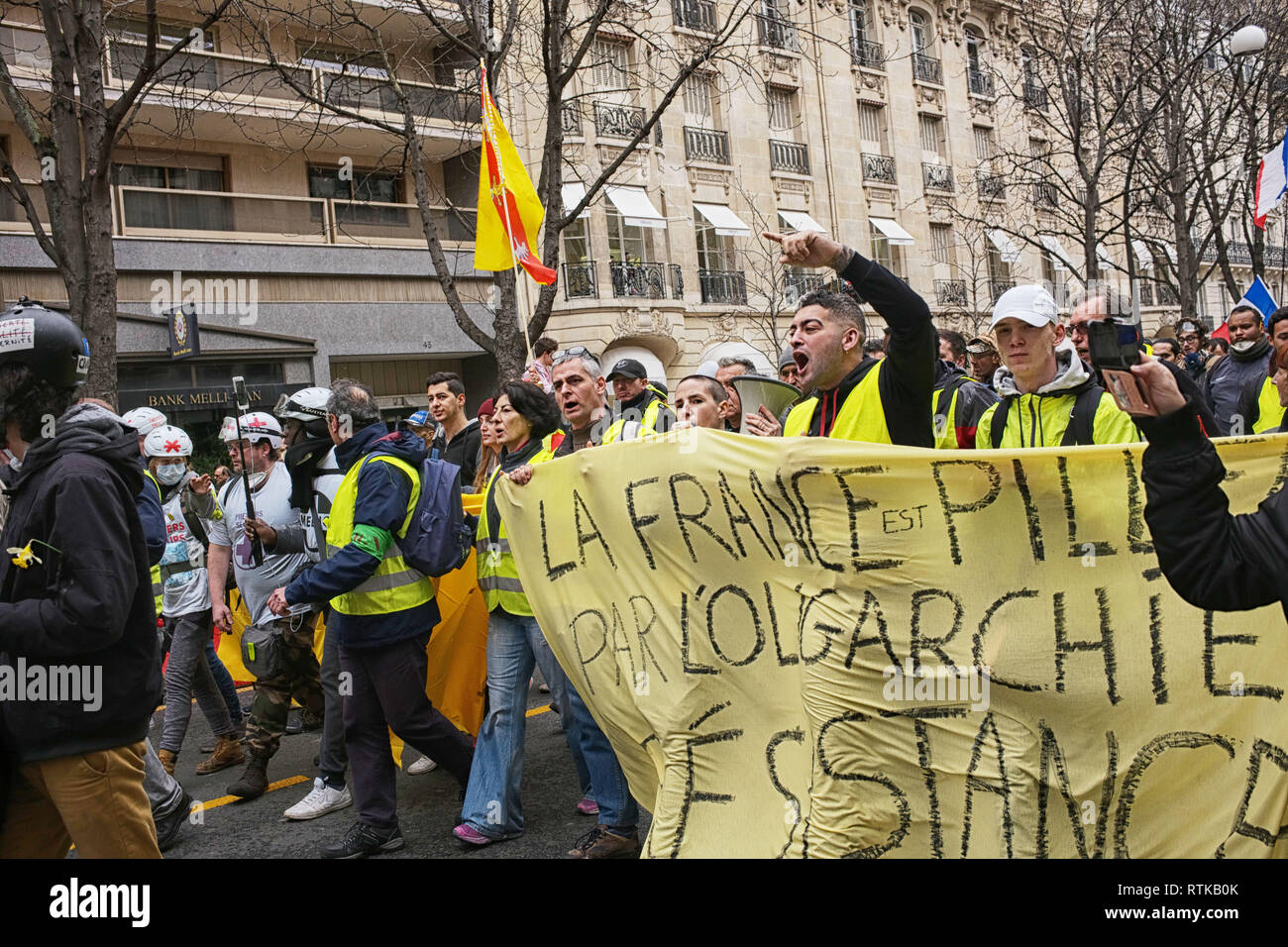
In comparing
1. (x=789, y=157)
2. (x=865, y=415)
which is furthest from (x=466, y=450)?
(x=789, y=157)

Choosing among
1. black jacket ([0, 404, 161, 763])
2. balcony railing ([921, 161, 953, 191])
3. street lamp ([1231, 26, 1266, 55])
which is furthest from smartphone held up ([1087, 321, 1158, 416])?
balcony railing ([921, 161, 953, 191])

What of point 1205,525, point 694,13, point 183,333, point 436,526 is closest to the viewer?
point 1205,525

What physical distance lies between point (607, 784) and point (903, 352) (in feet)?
7.06

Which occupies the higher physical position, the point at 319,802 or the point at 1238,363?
the point at 1238,363

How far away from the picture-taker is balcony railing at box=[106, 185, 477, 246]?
1894 cm

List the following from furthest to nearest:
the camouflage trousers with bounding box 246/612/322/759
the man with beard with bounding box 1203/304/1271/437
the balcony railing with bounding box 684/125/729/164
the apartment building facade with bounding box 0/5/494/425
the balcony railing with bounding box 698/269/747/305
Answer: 1. the balcony railing with bounding box 698/269/747/305
2. the balcony railing with bounding box 684/125/729/164
3. the apartment building facade with bounding box 0/5/494/425
4. the man with beard with bounding box 1203/304/1271/437
5. the camouflage trousers with bounding box 246/612/322/759

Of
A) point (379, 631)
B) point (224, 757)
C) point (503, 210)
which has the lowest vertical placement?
point (224, 757)

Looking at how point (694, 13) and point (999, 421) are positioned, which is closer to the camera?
point (999, 421)

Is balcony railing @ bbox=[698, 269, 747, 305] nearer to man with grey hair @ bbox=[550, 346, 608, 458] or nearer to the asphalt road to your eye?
the asphalt road

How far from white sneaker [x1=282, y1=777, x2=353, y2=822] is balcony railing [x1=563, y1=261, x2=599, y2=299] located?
19253mm

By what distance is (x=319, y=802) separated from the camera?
5172 millimetres

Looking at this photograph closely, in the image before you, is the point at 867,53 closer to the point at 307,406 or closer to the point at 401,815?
the point at 307,406

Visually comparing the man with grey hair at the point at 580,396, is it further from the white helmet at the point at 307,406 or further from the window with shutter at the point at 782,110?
the window with shutter at the point at 782,110
